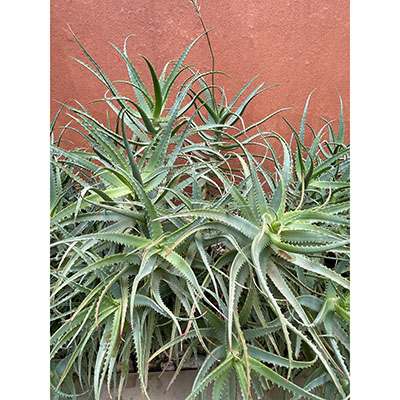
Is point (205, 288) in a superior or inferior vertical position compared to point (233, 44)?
inferior

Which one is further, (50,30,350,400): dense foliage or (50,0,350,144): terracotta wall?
(50,0,350,144): terracotta wall

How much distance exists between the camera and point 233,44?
1229mm

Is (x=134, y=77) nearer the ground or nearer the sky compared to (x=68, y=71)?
nearer the ground

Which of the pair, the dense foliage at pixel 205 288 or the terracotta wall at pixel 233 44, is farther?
the terracotta wall at pixel 233 44

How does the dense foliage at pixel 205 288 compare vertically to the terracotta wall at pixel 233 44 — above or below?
below

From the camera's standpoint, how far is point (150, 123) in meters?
0.84

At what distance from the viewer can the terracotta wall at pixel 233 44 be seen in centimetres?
118

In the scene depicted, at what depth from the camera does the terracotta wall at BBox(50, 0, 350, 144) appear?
3.88 feet
